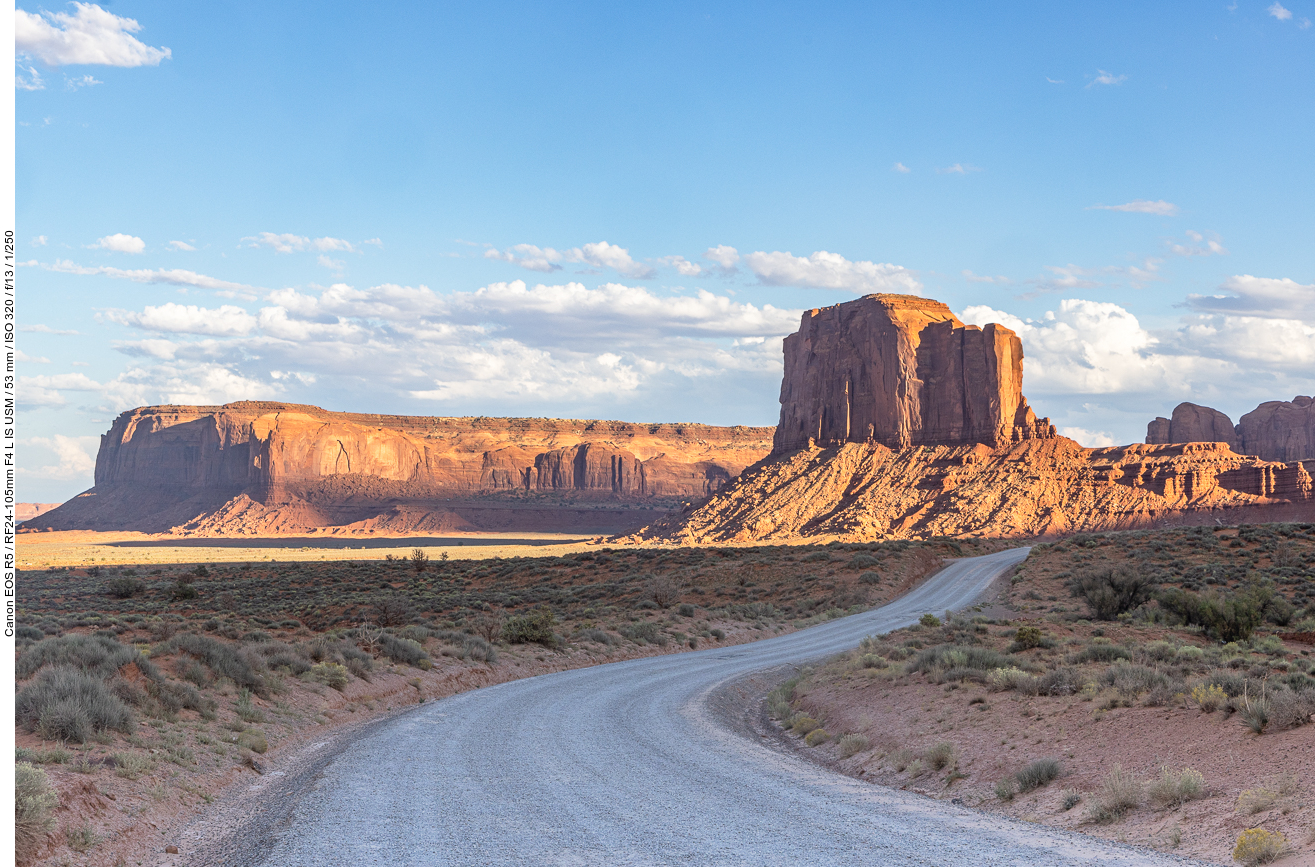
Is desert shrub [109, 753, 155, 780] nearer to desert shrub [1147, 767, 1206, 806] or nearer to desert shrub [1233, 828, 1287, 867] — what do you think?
desert shrub [1147, 767, 1206, 806]

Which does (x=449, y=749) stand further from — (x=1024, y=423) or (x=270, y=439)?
(x=270, y=439)

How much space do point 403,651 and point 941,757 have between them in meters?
14.3

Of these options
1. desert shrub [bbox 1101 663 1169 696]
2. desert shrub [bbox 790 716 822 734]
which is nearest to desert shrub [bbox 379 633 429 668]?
desert shrub [bbox 790 716 822 734]

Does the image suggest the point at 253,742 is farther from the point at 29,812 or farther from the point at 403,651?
the point at 403,651

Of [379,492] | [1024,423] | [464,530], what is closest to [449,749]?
[1024,423]

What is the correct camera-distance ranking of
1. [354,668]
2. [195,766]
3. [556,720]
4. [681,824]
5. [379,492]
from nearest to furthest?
[681,824] < [195,766] < [556,720] < [354,668] < [379,492]

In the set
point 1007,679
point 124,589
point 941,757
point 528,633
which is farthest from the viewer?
point 124,589

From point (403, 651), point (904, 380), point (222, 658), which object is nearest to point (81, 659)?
point (222, 658)

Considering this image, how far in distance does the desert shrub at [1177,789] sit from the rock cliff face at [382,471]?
142m

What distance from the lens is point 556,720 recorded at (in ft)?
52.9

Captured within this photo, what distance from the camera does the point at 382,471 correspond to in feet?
547

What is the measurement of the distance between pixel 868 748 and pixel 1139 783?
16.0 feet

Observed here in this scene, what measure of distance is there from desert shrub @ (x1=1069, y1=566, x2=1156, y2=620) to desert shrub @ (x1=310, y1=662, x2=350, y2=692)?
23546 millimetres

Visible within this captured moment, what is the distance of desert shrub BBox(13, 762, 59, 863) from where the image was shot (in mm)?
8164
